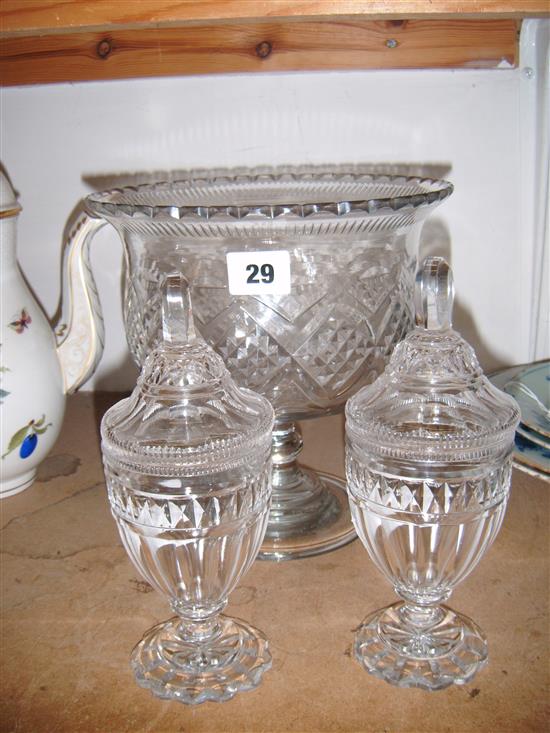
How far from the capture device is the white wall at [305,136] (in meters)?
0.78

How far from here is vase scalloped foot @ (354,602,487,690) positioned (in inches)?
17.4

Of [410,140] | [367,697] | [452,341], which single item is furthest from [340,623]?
[410,140]

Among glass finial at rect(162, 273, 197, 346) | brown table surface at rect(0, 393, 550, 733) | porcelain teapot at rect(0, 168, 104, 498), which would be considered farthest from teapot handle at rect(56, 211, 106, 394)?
glass finial at rect(162, 273, 197, 346)

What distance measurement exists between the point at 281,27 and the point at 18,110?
281 millimetres

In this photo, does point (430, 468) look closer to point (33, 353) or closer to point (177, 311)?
point (177, 311)

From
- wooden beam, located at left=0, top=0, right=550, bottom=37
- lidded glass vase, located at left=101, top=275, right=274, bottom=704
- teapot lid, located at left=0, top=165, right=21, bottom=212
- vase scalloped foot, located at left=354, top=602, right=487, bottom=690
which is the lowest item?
vase scalloped foot, located at left=354, top=602, right=487, bottom=690

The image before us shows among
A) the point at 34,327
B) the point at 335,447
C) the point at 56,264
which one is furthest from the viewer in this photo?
the point at 56,264

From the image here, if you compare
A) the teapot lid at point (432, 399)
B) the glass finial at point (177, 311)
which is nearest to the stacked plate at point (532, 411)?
the teapot lid at point (432, 399)

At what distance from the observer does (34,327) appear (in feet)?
2.11

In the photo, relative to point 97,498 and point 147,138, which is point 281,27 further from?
point 97,498

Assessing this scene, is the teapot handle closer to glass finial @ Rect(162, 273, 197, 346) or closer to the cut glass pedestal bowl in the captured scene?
the cut glass pedestal bowl

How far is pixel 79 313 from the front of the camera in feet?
2.16

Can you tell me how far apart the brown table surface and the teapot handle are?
110mm

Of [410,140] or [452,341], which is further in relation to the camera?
[410,140]
